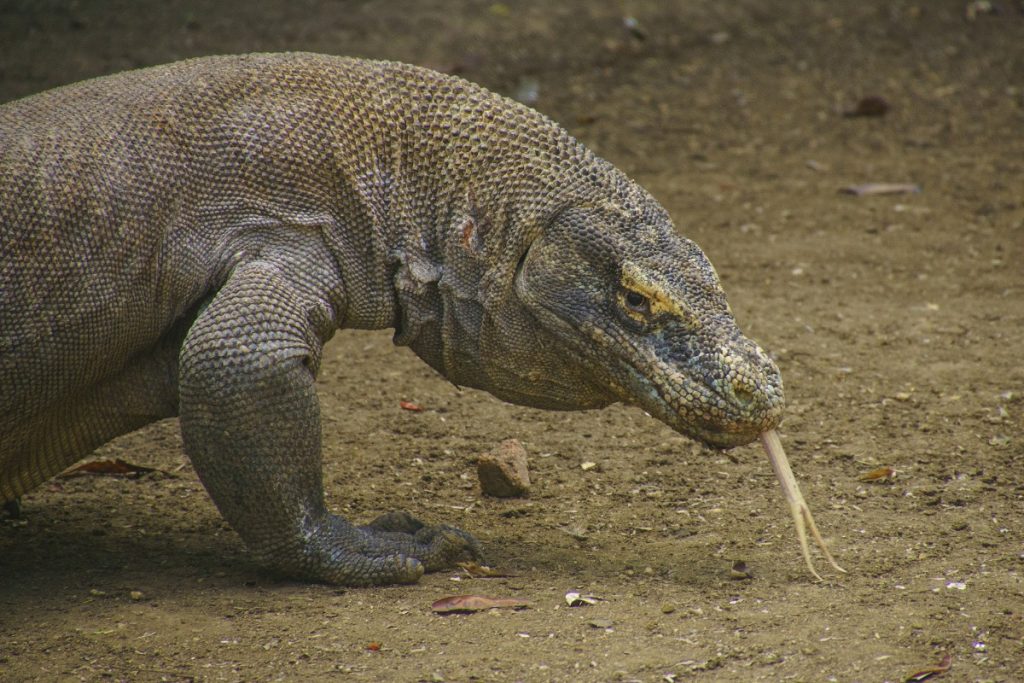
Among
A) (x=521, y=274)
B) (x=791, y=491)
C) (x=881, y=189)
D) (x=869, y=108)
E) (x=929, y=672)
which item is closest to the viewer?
(x=929, y=672)

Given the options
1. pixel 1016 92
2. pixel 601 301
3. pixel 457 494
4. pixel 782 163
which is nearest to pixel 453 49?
pixel 782 163

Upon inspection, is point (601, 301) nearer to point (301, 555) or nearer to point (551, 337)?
point (551, 337)

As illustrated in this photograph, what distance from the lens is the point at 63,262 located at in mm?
3773

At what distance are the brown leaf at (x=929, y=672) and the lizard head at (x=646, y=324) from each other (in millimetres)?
754

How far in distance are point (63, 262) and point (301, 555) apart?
1131 mm

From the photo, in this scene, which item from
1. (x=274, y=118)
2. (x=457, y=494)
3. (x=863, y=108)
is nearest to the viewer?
(x=274, y=118)

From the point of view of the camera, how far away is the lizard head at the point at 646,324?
3.57 m

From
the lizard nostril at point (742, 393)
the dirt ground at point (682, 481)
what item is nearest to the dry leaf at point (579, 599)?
the dirt ground at point (682, 481)

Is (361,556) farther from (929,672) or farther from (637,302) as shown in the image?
(929,672)

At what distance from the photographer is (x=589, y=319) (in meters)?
3.83

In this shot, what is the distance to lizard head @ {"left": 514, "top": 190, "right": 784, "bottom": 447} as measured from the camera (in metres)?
3.57

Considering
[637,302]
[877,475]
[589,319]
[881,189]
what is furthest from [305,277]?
[881,189]

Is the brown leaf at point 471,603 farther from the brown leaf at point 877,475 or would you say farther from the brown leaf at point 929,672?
the brown leaf at point 877,475

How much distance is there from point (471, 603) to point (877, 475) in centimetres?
172
